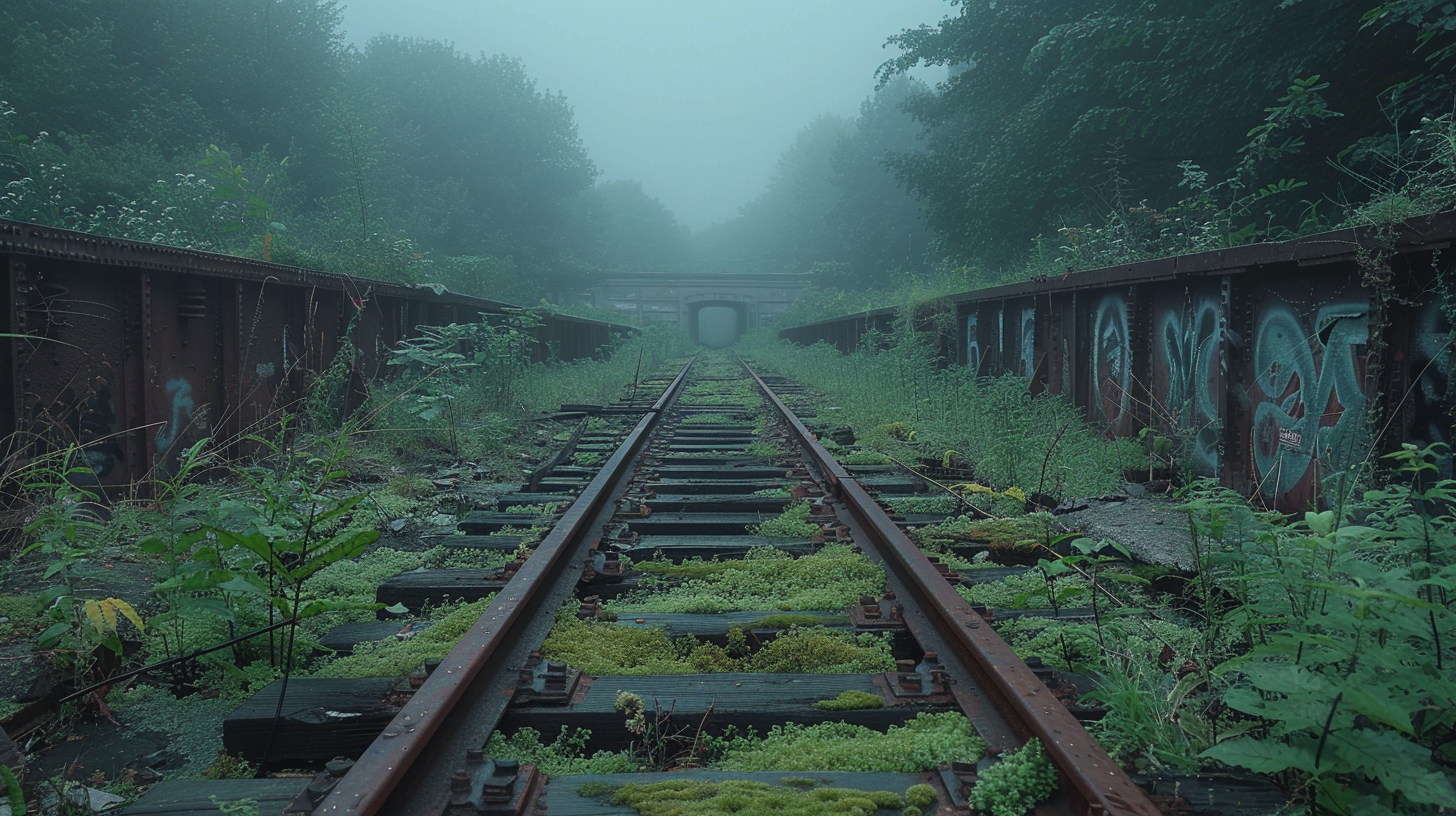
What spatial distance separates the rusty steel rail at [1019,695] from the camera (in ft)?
5.59

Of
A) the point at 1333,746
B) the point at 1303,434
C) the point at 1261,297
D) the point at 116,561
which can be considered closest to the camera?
the point at 1333,746

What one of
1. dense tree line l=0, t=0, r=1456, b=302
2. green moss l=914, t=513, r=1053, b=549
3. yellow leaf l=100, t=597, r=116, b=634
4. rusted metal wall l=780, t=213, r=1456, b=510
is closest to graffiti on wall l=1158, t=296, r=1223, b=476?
rusted metal wall l=780, t=213, r=1456, b=510

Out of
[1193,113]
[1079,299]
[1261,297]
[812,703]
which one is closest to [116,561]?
[812,703]

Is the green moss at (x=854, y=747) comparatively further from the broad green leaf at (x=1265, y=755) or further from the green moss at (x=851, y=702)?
the broad green leaf at (x=1265, y=755)

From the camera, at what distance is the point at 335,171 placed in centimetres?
2995

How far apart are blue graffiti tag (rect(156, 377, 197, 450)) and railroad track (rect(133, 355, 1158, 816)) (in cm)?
281

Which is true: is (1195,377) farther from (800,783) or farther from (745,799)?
(745,799)

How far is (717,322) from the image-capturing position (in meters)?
96.4

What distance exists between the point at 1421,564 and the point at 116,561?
458cm

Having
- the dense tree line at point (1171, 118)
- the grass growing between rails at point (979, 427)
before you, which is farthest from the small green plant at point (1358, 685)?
the dense tree line at point (1171, 118)

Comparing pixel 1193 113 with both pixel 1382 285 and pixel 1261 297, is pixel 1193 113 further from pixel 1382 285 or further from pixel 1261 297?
pixel 1382 285

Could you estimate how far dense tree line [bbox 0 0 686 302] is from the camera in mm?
11797

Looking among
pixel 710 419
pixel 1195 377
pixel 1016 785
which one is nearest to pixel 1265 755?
pixel 1016 785

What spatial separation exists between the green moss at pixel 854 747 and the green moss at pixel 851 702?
9cm
